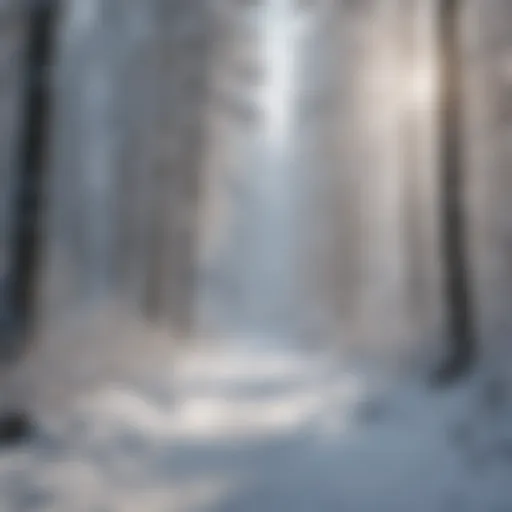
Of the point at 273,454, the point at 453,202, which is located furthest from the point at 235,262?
the point at 273,454

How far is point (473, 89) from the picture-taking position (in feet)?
30.5

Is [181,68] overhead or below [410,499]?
overhead

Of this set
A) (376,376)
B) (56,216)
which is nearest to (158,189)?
(56,216)

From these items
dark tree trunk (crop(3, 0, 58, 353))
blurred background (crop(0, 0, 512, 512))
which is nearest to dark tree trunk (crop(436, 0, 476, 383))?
blurred background (crop(0, 0, 512, 512))

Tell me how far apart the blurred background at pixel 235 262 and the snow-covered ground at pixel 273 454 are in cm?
3

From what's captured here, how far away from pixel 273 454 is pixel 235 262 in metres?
17.8

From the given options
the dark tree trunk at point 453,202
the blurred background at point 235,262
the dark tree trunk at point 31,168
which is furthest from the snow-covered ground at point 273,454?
the dark tree trunk at point 31,168

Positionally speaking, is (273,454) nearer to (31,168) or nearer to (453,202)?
(453,202)

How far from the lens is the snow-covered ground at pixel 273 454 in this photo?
4.20 meters

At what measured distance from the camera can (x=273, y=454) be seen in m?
5.27

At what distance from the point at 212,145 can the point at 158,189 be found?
3208 millimetres

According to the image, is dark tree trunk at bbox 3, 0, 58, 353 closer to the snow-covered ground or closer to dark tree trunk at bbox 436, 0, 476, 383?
the snow-covered ground

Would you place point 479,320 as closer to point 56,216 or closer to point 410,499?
point 410,499

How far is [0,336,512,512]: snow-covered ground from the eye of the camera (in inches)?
165
